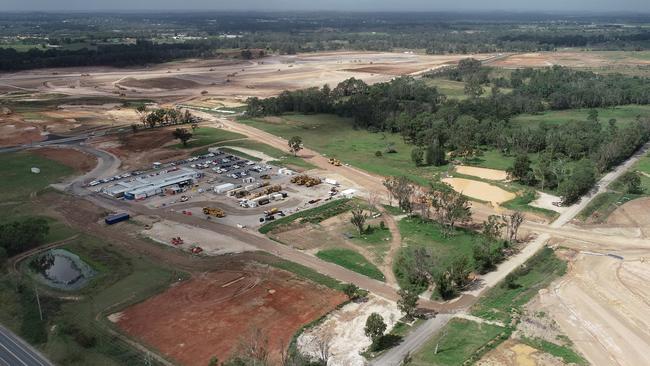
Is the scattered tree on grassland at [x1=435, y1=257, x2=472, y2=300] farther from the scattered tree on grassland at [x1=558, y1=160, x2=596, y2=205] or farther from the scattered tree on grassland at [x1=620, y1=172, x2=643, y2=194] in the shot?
the scattered tree on grassland at [x1=620, y1=172, x2=643, y2=194]

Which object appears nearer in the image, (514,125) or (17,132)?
(514,125)

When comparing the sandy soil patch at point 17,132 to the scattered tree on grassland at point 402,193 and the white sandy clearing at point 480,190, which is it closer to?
the scattered tree on grassland at point 402,193

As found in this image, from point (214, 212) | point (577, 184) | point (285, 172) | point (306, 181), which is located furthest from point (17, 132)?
point (577, 184)

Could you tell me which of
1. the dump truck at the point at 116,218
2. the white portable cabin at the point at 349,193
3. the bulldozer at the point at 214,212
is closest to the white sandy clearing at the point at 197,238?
the bulldozer at the point at 214,212

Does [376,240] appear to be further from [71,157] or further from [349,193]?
[71,157]

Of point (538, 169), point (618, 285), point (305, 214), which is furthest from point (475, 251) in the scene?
point (538, 169)

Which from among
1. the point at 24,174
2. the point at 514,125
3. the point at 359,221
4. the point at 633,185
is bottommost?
the point at 24,174
